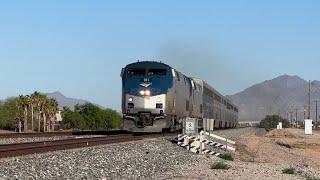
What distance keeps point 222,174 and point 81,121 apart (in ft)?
262

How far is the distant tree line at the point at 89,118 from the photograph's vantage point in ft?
317

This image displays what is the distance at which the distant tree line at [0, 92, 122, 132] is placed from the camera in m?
88.5

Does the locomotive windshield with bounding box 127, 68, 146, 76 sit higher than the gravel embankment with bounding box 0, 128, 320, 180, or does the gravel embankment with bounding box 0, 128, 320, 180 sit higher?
the locomotive windshield with bounding box 127, 68, 146, 76

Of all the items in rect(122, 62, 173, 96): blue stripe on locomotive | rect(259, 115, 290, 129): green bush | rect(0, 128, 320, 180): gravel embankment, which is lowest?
rect(259, 115, 290, 129): green bush

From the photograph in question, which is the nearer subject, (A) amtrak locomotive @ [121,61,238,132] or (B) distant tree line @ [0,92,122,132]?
(A) amtrak locomotive @ [121,61,238,132]

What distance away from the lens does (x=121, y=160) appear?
20.1 metres

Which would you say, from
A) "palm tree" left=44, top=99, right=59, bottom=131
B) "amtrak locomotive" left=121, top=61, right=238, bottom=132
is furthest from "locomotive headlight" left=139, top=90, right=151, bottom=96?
"palm tree" left=44, top=99, right=59, bottom=131

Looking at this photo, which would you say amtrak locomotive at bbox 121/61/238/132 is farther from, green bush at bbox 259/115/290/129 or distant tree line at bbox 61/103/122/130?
green bush at bbox 259/115/290/129

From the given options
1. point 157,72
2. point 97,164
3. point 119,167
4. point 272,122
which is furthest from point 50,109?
point 272,122

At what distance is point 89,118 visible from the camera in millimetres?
100438

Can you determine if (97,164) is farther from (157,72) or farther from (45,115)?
(45,115)

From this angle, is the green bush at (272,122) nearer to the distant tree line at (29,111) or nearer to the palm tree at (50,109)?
the distant tree line at (29,111)

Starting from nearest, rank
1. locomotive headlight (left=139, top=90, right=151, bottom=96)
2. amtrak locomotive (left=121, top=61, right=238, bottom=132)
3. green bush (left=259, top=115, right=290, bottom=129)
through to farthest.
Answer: amtrak locomotive (left=121, top=61, right=238, bottom=132), locomotive headlight (left=139, top=90, right=151, bottom=96), green bush (left=259, top=115, right=290, bottom=129)

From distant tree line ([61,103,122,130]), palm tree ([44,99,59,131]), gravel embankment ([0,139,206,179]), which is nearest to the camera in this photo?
gravel embankment ([0,139,206,179])
